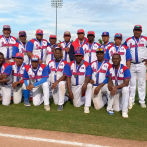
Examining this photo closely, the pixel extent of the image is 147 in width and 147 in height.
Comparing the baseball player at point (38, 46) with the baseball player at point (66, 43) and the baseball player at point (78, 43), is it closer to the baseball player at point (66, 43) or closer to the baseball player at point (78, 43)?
the baseball player at point (66, 43)

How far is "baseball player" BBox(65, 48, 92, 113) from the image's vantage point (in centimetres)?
625

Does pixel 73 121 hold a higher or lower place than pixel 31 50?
lower

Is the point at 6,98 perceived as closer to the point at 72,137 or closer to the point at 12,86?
the point at 12,86

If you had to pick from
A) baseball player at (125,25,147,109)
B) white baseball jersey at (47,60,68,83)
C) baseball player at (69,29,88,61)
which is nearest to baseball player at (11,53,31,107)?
white baseball jersey at (47,60,68,83)

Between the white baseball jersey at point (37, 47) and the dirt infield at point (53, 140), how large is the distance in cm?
374

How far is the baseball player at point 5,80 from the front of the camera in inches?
268

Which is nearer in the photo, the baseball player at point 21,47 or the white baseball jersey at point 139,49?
the white baseball jersey at point 139,49

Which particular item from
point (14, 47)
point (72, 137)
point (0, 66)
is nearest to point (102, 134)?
point (72, 137)

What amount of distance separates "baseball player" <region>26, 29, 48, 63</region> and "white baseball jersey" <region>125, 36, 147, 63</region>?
3.20m

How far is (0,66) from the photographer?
22.9ft

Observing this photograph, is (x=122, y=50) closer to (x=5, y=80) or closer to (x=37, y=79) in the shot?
(x=37, y=79)

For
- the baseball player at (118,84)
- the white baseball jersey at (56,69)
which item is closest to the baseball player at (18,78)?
the white baseball jersey at (56,69)

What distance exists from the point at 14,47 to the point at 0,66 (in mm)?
1000

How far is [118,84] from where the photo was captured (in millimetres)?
6039
